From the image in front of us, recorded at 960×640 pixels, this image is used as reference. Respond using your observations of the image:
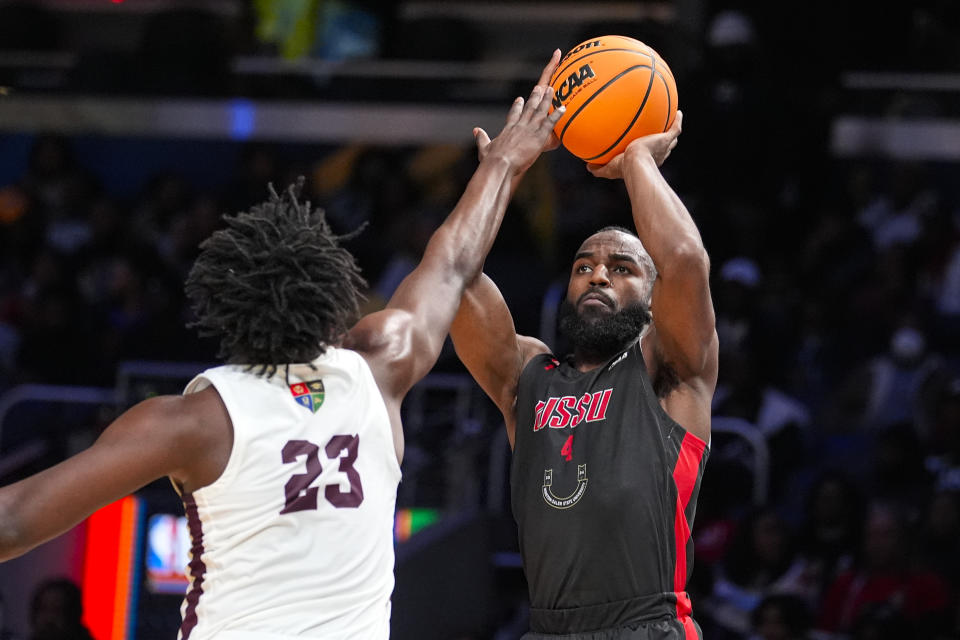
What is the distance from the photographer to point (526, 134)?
14.1 feet

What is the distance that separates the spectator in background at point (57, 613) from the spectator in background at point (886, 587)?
14.0 ft

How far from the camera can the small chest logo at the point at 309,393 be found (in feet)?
10.4

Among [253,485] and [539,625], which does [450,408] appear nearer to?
[539,625]

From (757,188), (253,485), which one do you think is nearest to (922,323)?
(757,188)

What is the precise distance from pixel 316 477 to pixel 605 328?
Result: 1654 mm

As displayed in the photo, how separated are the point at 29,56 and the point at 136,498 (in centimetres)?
760

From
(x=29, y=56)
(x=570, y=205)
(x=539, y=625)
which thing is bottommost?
(x=539, y=625)

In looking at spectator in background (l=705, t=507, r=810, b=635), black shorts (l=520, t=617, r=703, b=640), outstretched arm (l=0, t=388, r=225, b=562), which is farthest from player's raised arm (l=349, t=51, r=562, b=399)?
spectator in background (l=705, t=507, r=810, b=635)

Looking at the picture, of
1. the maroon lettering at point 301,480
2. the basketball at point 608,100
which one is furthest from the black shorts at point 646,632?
the basketball at point 608,100

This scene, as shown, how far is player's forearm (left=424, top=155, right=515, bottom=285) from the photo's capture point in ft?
12.5

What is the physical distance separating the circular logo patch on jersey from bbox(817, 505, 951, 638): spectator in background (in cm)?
393

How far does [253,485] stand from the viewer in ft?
10.1

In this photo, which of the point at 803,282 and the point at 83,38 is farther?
the point at 83,38

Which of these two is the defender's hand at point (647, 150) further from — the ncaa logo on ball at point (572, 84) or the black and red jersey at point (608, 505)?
the black and red jersey at point (608, 505)
